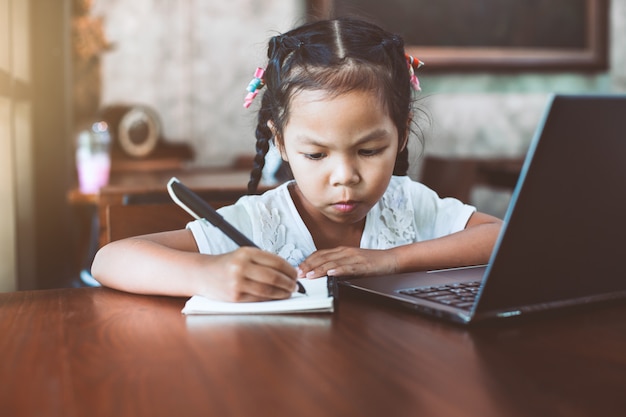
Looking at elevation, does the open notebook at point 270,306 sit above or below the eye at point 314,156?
below

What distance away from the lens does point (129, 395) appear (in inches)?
20.0

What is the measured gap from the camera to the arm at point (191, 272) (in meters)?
0.81

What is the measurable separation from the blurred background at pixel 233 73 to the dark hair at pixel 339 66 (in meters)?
1.40

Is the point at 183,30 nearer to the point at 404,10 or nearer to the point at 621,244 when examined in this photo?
the point at 404,10

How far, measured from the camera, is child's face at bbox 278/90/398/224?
43.8 inches

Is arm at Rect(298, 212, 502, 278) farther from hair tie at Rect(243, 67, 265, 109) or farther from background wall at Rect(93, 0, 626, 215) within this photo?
background wall at Rect(93, 0, 626, 215)

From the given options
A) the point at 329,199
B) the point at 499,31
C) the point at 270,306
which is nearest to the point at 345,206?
the point at 329,199

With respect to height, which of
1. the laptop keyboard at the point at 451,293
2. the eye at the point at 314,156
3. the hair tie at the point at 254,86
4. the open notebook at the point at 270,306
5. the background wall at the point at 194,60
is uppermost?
the background wall at the point at 194,60

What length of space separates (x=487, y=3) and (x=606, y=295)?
3.04m

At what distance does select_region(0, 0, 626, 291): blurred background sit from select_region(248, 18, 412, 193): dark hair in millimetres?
1401

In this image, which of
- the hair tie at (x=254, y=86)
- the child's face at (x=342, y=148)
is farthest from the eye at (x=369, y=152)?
the hair tie at (x=254, y=86)

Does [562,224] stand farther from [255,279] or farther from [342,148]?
[342,148]

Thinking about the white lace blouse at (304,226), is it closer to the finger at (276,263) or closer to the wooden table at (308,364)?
the finger at (276,263)

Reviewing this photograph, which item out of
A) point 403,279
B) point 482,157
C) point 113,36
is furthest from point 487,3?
point 403,279
